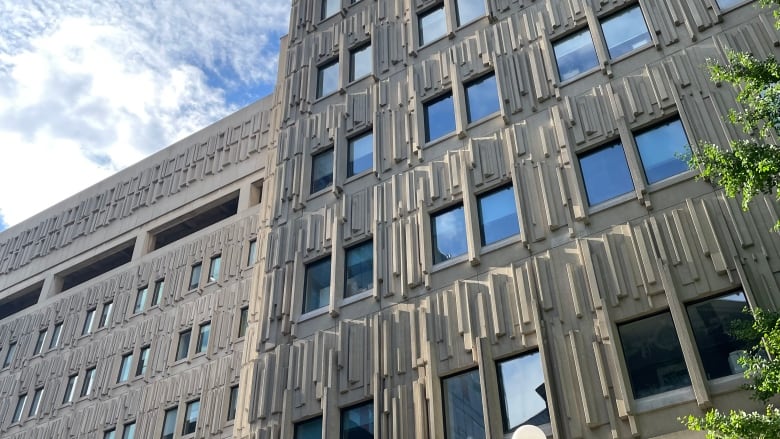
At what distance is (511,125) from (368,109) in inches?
228

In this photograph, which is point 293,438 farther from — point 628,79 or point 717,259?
point 628,79

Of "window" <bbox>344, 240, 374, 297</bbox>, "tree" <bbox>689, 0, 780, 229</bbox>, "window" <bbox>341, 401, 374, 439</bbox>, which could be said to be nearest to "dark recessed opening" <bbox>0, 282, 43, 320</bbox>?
"window" <bbox>344, 240, 374, 297</bbox>

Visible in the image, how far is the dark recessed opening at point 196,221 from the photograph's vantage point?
36.7 meters

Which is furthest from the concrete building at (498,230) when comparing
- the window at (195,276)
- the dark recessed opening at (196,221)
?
the dark recessed opening at (196,221)

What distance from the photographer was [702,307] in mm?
13070

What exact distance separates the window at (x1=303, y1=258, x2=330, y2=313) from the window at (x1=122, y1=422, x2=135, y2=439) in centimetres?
1591

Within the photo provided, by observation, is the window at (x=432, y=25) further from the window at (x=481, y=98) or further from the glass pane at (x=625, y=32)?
the glass pane at (x=625, y=32)

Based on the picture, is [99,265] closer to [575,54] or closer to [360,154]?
[360,154]

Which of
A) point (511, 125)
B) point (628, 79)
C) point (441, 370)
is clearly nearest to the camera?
point (441, 370)

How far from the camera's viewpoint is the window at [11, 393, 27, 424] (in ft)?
120

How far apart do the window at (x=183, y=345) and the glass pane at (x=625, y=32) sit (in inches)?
909

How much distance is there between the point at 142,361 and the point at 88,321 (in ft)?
22.7

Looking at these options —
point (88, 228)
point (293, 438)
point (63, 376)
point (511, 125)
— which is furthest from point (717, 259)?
point (88, 228)

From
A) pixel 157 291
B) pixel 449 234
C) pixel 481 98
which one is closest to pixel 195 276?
pixel 157 291
